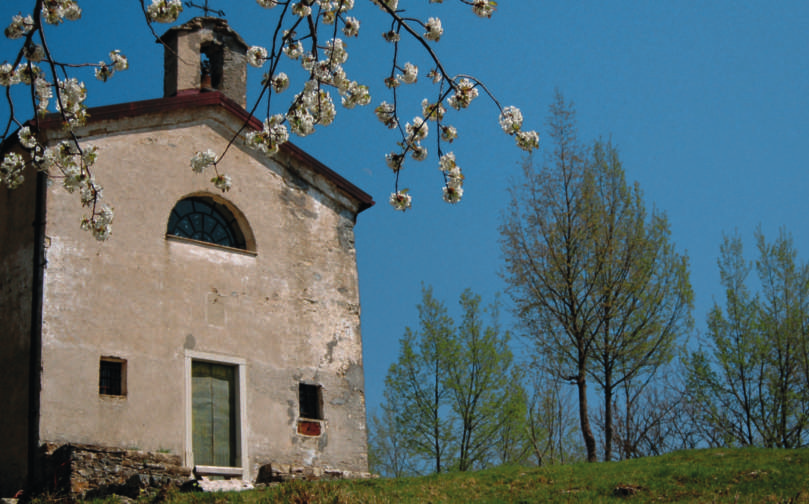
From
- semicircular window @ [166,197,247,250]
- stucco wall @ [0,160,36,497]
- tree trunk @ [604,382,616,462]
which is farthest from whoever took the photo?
tree trunk @ [604,382,616,462]

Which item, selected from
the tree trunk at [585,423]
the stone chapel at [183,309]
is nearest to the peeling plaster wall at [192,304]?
the stone chapel at [183,309]

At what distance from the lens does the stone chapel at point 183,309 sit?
15.2 metres

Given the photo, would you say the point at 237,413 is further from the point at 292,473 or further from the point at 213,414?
the point at 292,473

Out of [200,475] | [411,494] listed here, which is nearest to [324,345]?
[200,475]

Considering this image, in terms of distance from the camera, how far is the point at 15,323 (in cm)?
1588

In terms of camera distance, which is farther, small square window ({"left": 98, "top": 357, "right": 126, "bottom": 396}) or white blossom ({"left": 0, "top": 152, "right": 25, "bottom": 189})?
small square window ({"left": 98, "top": 357, "right": 126, "bottom": 396})

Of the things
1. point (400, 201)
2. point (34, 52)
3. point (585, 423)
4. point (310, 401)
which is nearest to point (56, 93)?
point (34, 52)

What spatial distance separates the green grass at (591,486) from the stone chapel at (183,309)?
285 cm

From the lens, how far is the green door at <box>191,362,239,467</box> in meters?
16.6

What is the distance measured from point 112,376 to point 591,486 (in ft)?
27.1

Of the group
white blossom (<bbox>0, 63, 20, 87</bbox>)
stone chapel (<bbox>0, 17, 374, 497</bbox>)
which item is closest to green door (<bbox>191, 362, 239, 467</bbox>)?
stone chapel (<bbox>0, 17, 374, 497</bbox>)

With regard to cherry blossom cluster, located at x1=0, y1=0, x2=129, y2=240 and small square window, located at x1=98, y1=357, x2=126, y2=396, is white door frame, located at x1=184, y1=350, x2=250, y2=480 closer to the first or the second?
small square window, located at x1=98, y1=357, x2=126, y2=396

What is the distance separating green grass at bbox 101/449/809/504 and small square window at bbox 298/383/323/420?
133 inches

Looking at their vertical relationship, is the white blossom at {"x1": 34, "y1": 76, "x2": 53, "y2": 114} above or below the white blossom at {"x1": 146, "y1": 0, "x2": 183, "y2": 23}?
below
